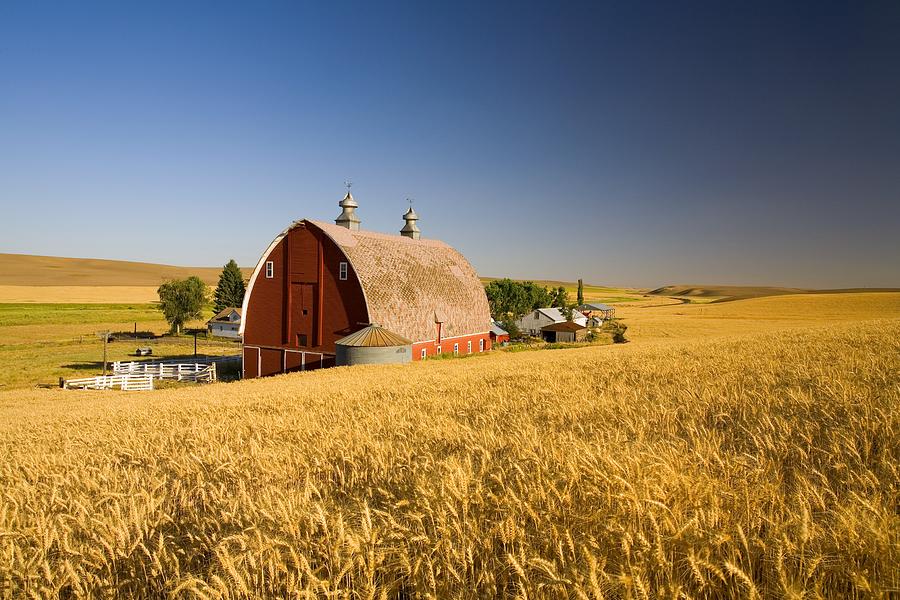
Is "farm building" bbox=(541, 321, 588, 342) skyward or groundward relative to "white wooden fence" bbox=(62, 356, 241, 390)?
skyward

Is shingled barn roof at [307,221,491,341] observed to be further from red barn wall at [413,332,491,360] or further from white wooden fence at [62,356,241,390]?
white wooden fence at [62,356,241,390]

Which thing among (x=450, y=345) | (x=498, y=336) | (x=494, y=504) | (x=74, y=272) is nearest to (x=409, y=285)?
(x=450, y=345)

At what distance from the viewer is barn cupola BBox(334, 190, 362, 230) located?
136 ft

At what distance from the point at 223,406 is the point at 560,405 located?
8.45 m

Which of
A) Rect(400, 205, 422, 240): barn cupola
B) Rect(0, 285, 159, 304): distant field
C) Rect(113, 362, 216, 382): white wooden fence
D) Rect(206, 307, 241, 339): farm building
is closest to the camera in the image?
Rect(113, 362, 216, 382): white wooden fence

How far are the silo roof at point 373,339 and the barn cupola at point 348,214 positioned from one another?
45.3 feet

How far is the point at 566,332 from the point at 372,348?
39855 millimetres

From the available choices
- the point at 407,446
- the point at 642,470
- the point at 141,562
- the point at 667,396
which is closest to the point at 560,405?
the point at 667,396

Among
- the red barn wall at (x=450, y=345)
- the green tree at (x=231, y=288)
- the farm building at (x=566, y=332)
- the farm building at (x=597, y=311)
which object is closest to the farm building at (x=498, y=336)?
the red barn wall at (x=450, y=345)

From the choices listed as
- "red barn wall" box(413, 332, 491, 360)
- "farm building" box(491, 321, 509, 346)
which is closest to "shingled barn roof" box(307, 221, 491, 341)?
"red barn wall" box(413, 332, 491, 360)

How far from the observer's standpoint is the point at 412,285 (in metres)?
35.0

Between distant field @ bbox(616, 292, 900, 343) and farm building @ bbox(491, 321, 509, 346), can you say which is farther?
distant field @ bbox(616, 292, 900, 343)

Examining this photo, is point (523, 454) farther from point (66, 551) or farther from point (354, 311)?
point (354, 311)

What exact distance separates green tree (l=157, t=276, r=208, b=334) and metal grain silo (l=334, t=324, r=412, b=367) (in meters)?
46.7
